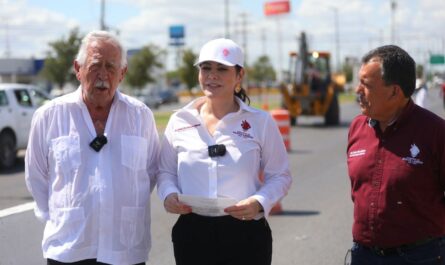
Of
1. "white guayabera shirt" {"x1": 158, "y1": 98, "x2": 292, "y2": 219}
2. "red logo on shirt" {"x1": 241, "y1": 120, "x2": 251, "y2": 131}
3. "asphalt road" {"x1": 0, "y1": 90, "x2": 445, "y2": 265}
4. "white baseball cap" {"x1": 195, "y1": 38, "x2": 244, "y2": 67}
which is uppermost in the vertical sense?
"white baseball cap" {"x1": 195, "y1": 38, "x2": 244, "y2": 67}

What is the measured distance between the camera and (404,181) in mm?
3268

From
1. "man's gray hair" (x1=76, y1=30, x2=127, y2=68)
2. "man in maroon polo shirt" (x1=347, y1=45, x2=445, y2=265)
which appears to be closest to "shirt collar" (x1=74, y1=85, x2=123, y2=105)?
"man's gray hair" (x1=76, y1=30, x2=127, y2=68)

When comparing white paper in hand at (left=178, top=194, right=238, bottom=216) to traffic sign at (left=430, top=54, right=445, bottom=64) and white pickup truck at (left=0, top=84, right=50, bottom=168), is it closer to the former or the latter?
white pickup truck at (left=0, top=84, right=50, bottom=168)

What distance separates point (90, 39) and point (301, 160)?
1260 cm

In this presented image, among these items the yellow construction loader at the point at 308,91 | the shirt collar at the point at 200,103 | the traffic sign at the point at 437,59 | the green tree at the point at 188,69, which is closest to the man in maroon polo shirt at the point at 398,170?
the shirt collar at the point at 200,103

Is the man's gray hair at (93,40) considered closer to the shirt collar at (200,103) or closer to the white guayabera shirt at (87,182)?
the white guayabera shirt at (87,182)

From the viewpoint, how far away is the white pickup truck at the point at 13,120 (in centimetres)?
1516

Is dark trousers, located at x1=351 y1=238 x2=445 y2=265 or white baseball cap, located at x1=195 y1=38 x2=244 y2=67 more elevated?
white baseball cap, located at x1=195 y1=38 x2=244 y2=67

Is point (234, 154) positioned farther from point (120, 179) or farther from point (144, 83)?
point (144, 83)

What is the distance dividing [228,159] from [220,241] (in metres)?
0.43

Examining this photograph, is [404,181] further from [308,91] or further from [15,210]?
[308,91]

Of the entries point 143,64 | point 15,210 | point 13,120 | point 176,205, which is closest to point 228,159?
point 176,205

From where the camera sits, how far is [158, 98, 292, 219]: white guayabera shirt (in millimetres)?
3557

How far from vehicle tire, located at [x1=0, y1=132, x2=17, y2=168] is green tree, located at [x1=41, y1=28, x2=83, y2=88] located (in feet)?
119
